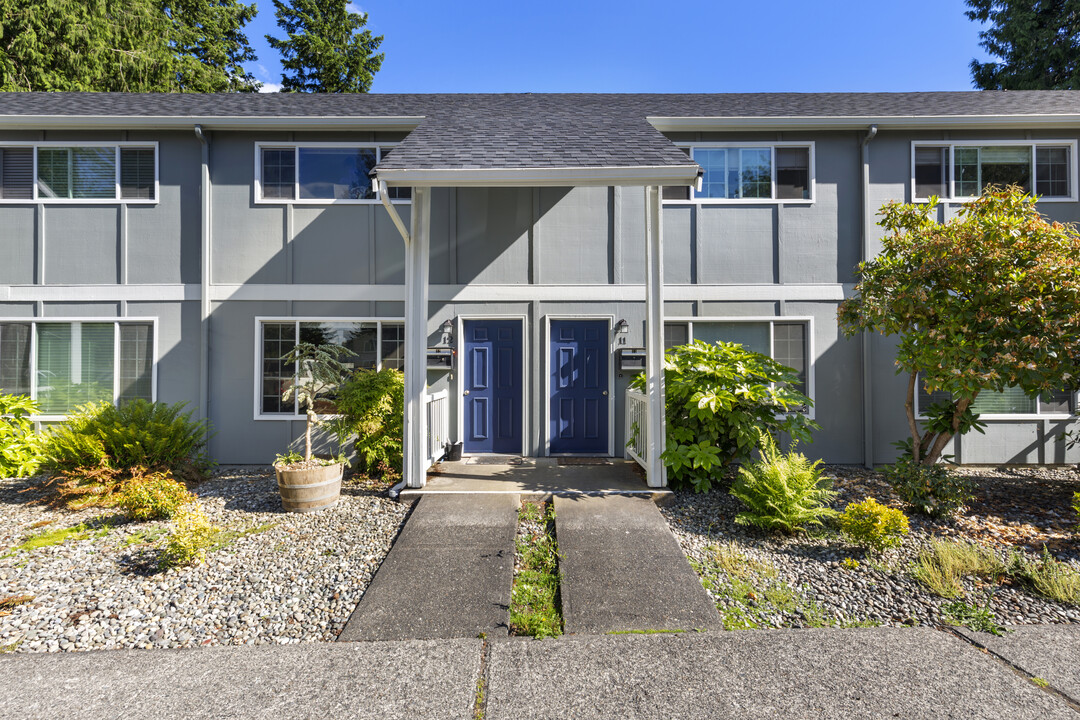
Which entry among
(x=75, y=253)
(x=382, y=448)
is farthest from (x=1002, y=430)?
(x=75, y=253)

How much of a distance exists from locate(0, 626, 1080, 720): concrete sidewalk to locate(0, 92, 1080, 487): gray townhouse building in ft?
13.4

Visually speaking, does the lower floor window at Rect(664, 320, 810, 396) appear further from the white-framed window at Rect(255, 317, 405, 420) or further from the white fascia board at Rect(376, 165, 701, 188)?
the white-framed window at Rect(255, 317, 405, 420)

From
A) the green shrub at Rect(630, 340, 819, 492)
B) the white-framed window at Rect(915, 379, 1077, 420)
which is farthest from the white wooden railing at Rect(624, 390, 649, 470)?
the white-framed window at Rect(915, 379, 1077, 420)

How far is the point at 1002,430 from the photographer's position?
22.1ft

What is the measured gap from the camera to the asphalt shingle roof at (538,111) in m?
5.16

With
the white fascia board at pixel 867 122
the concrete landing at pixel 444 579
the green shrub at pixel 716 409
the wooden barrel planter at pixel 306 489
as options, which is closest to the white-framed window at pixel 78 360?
the wooden barrel planter at pixel 306 489

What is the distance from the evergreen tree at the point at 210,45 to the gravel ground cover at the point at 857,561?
18734mm

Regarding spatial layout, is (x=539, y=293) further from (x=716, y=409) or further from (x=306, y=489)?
(x=306, y=489)

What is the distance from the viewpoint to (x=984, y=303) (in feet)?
15.5

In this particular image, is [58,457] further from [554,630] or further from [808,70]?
[808,70]

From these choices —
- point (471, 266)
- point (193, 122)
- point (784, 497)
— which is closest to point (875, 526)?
point (784, 497)

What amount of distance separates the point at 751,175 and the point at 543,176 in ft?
12.1

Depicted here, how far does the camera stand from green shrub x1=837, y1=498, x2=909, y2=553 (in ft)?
12.5

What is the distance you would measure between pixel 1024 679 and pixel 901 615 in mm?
657
